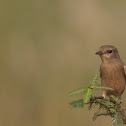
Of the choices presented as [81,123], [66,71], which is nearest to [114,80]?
[81,123]

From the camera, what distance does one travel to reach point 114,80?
6051mm

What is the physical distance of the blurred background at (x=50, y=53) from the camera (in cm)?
711

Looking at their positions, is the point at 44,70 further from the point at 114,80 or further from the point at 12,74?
the point at 114,80

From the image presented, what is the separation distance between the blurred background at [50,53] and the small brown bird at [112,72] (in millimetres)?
926

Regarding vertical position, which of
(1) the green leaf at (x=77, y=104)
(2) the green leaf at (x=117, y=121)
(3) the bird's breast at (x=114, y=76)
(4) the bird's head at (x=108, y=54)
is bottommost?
(2) the green leaf at (x=117, y=121)

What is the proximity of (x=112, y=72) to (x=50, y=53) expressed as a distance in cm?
240

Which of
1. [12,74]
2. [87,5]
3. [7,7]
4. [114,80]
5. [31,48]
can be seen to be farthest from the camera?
[87,5]

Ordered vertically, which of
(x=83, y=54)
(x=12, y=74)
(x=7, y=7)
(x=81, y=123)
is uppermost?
(x=7, y=7)

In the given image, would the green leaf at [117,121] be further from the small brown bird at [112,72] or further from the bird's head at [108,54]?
the bird's head at [108,54]

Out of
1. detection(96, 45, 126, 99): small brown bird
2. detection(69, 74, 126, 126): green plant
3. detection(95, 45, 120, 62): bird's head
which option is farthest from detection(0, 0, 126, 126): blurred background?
detection(69, 74, 126, 126): green plant

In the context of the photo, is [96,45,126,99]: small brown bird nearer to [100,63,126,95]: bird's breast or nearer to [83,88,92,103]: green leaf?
[100,63,126,95]: bird's breast

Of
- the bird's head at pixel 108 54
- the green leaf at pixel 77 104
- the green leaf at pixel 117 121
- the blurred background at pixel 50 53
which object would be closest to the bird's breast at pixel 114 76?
the bird's head at pixel 108 54

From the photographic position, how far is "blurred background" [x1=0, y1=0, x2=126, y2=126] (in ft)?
23.3

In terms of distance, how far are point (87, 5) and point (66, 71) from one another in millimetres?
2735
